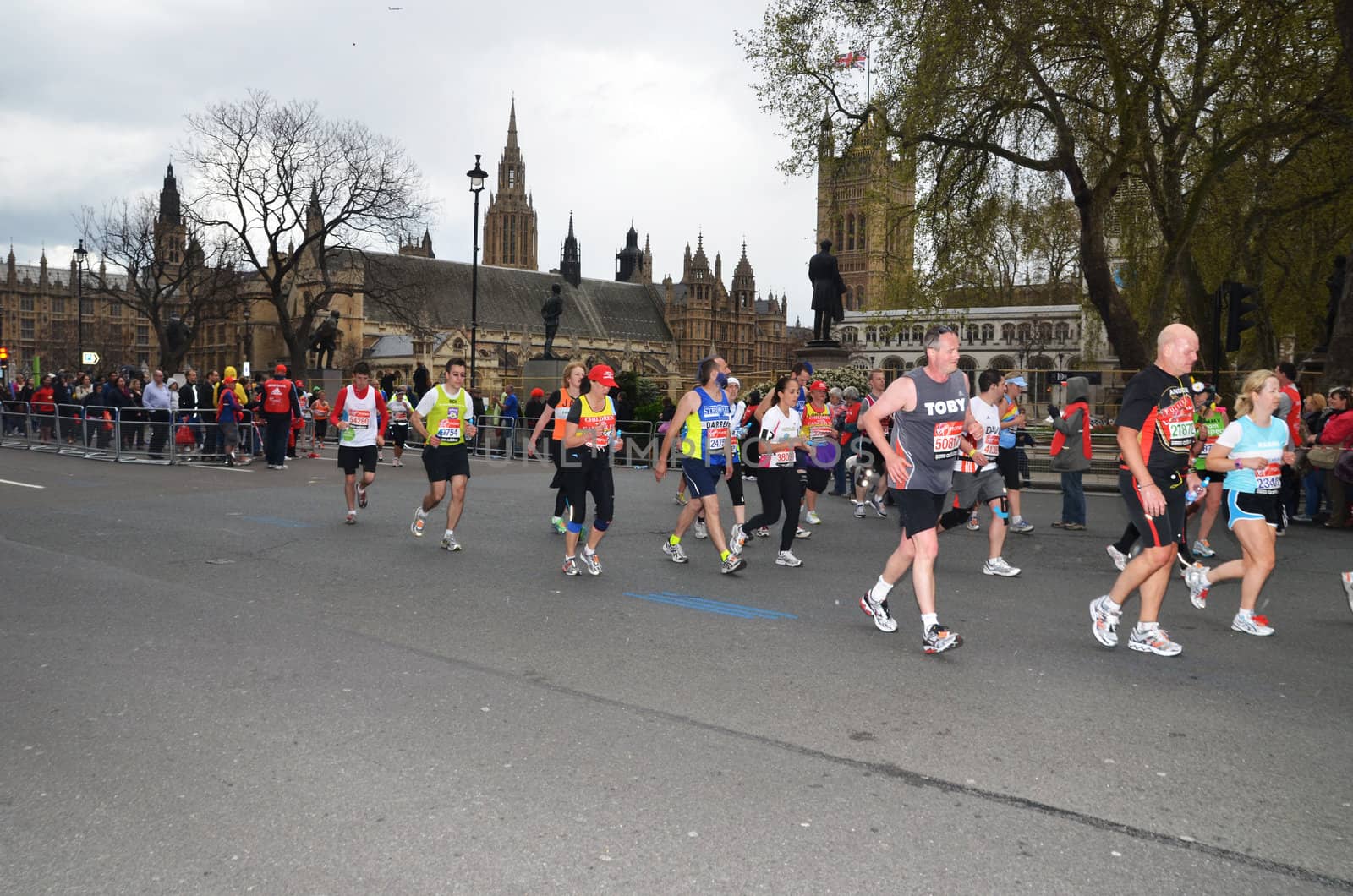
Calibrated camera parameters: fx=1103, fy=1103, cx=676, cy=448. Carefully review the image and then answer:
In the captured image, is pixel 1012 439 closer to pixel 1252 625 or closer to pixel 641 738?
pixel 1252 625

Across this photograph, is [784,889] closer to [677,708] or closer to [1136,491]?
[677,708]

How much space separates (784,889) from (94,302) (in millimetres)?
159153

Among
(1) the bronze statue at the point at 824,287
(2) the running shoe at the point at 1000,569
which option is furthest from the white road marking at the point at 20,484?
(1) the bronze statue at the point at 824,287

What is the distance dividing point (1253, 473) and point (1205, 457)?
1.55 m

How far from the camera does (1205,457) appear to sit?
8.41 metres

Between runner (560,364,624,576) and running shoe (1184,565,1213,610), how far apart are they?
438cm

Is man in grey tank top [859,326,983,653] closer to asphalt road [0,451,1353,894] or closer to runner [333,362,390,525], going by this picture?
asphalt road [0,451,1353,894]

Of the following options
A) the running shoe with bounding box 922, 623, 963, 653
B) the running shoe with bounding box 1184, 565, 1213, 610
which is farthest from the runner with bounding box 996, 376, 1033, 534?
the running shoe with bounding box 922, 623, 963, 653

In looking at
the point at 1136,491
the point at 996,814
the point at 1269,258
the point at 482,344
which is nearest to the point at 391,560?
the point at 1136,491

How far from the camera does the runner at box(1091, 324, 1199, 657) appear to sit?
6.13m

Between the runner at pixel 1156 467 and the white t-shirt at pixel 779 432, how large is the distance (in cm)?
353

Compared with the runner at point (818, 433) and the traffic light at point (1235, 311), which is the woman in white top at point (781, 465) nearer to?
the runner at point (818, 433)

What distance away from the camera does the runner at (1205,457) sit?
351 inches

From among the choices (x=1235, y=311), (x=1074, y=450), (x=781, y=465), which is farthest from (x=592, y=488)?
(x=1235, y=311)
